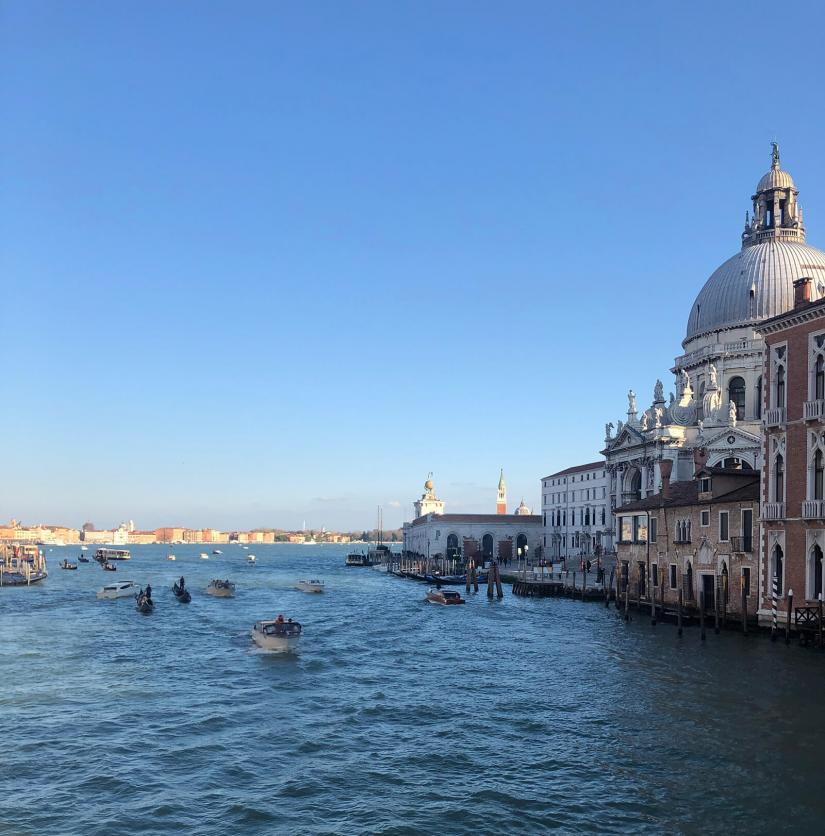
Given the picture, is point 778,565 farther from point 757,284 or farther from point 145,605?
point 757,284

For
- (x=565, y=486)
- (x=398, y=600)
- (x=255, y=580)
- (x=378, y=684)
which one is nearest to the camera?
(x=378, y=684)

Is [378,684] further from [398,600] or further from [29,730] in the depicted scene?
[398,600]

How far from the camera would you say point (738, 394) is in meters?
68.3

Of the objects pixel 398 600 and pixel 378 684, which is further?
pixel 398 600

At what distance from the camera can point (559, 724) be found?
23.1 m

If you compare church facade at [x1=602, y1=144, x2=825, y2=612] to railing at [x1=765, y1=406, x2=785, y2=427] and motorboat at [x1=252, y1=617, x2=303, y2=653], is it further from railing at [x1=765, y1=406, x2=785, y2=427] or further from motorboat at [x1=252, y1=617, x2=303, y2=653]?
Result: motorboat at [x1=252, y1=617, x2=303, y2=653]

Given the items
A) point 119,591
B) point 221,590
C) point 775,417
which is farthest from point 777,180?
point 119,591

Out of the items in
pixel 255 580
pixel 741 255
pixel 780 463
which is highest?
pixel 741 255

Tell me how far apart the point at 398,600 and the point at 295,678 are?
36.1 metres

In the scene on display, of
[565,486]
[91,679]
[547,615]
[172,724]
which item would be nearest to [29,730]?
[172,724]

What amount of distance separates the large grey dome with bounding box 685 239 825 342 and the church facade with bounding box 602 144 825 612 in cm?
8

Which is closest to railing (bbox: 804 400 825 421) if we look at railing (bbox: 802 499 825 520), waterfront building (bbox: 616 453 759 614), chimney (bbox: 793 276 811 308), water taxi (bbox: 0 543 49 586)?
railing (bbox: 802 499 825 520)

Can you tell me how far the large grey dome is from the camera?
67.4 meters

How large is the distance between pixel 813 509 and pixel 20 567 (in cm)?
7381
